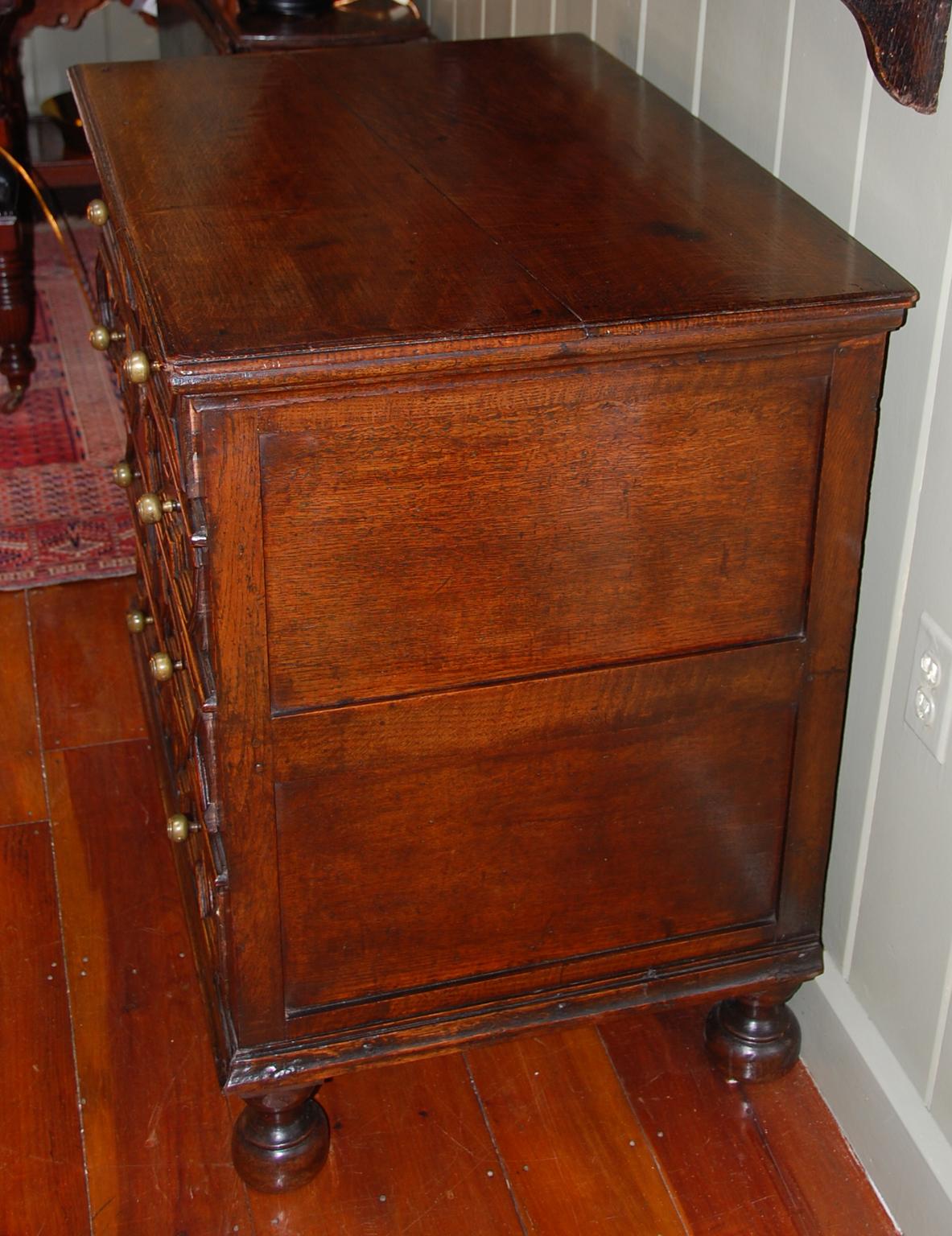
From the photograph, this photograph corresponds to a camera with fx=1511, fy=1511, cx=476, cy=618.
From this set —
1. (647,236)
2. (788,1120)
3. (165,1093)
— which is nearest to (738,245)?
(647,236)

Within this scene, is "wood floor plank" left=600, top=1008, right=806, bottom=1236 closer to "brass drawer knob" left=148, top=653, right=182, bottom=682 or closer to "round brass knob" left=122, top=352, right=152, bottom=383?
"brass drawer knob" left=148, top=653, right=182, bottom=682

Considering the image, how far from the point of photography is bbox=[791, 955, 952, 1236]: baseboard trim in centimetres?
132

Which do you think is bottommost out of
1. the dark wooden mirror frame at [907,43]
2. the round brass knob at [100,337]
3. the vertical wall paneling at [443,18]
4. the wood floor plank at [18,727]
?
the wood floor plank at [18,727]

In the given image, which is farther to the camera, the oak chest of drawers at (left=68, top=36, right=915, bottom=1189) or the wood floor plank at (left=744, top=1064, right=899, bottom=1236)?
the wood floor plank at (left=744, top=1064, right=899, bottom=1236)

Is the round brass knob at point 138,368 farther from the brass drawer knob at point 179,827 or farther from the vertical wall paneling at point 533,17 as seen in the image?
the vertical wall paneling at point 533,17

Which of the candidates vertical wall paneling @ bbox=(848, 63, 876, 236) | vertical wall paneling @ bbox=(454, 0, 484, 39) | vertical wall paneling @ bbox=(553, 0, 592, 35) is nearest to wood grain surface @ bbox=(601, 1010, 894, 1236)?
vertical wall paneling @ bbox=(848, 63, 876, 236)

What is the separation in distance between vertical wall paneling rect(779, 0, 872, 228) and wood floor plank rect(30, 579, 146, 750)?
46.9 inches

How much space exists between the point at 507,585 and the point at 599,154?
0.47 metres

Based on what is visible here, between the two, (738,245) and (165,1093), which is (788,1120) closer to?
(165,1093)

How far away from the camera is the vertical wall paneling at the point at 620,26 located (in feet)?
5.40

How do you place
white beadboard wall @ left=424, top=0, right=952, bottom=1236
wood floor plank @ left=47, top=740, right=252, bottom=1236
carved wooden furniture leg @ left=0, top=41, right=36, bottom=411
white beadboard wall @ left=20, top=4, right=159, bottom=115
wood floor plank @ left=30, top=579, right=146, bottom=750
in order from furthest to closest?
1. white beadboard wall @ left=20, top=4, right=159, bottom=115
2. carved wooden furniture leg @ left=0, top=41, right=36, bottom=411
3. wood floor plank @ left=30, top=579, right=146, bottom=750
4. wood floor plank @ left=47, top=740, right=252, bottom=1236
5. white beadboard wall @ left=424, top=0, right=952, bottom=1236

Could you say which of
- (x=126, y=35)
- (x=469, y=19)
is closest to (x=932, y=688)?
(x=469, y=19)

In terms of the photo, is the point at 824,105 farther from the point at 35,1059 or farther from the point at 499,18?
the point at 35,1059

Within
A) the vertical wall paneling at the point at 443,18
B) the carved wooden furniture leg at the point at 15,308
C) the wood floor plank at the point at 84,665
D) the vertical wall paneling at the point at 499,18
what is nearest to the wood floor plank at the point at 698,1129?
the wood floor plank at the point at 84,665
